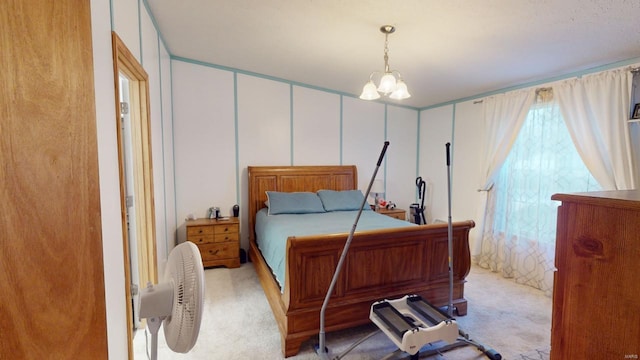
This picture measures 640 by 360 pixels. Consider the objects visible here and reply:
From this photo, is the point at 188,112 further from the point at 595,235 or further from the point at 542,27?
the point at 595,235

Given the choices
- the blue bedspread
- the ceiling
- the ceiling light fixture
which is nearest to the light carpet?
the blue bedspread

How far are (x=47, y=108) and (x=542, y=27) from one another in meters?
2.91

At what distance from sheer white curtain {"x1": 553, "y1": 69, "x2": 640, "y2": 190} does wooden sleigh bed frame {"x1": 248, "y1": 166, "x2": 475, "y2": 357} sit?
143 cm

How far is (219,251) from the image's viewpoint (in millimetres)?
3730

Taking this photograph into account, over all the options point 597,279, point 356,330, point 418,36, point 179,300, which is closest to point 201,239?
point 356,330

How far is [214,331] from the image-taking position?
7.83ft

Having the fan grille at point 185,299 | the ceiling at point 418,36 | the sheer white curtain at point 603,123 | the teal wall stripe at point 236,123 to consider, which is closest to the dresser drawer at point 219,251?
the teal wall stripe at point 236,123

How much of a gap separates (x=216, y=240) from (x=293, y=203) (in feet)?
3.56

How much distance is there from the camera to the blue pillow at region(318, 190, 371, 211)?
405 cm

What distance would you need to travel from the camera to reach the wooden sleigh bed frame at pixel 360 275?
210 cm

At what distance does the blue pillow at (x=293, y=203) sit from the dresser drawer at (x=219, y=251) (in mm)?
687

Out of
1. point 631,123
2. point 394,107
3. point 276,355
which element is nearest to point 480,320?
point 276,355

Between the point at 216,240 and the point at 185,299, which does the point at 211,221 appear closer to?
the point at 216,240

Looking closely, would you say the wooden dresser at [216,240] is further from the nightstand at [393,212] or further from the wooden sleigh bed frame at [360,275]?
the nightstand at [393,212]
